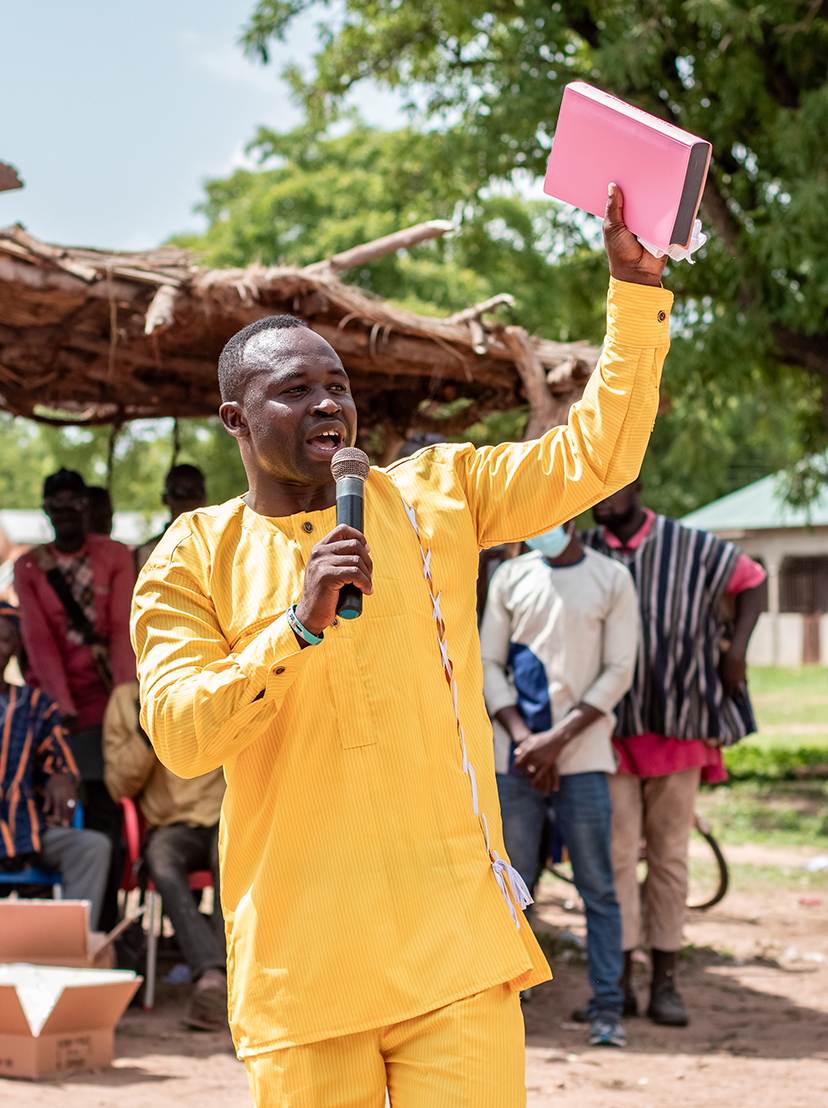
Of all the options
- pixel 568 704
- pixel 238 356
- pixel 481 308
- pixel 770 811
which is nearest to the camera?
pixel 238 356

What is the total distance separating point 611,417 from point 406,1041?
3.75 feet

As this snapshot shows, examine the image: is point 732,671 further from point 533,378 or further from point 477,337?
point 477,337

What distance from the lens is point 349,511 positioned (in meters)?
2.06

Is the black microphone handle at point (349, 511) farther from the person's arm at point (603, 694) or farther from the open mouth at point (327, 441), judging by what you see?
the person's arm at point (603, 694)

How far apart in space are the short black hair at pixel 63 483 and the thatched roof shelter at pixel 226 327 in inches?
23.7

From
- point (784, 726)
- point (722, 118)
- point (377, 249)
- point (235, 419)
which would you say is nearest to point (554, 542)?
point (377, 249)

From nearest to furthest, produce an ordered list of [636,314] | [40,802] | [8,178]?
[636,314] → [8,178] → [40,802]

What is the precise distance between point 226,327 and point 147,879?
276 cm

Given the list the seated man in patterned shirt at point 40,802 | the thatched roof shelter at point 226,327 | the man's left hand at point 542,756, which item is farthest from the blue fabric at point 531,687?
the seated man in patterned shirt at point 40,802

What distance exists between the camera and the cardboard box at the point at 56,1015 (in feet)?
16.3

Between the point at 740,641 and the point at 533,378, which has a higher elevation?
the point at 533,378

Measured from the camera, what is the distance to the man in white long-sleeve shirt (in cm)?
564

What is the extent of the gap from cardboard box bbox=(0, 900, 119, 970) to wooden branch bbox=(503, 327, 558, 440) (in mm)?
3029

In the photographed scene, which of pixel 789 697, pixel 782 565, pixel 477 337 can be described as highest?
pixel 782 565
